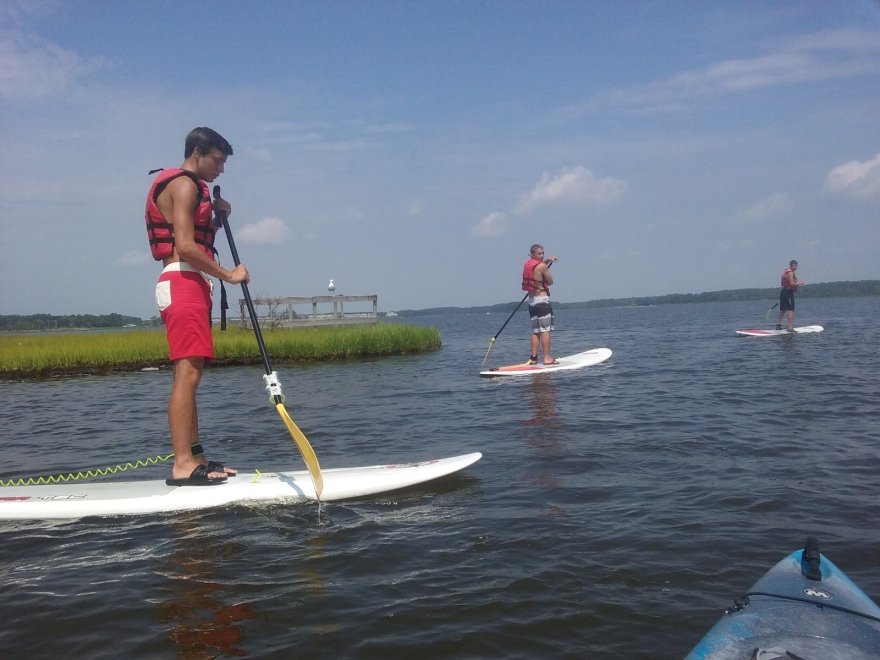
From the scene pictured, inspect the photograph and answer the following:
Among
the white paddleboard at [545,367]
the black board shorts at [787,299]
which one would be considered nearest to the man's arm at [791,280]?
the black board shorts at [787,299]

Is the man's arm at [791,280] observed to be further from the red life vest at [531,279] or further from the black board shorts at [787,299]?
the red life vest at [531,279]

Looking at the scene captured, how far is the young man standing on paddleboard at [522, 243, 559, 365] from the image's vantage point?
13625 millimetres

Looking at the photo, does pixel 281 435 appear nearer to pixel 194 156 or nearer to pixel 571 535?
pixel 194 156

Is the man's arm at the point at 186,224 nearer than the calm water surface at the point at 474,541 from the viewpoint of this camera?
No

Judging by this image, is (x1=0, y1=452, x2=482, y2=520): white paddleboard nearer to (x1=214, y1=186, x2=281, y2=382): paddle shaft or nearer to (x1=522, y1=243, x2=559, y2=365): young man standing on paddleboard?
(x1=214, y1=186, x2=281, y2=382): paddle shaft

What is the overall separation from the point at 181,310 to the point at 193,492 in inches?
52.8

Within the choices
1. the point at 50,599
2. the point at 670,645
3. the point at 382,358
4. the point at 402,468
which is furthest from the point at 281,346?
the point at 670,645

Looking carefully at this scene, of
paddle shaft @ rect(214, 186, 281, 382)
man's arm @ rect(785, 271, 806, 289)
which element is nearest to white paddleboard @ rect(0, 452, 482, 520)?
paddle shaft @ rect(214, 186, 281, 382)

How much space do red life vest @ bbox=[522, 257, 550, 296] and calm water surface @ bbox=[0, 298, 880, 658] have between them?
5532 millimetres

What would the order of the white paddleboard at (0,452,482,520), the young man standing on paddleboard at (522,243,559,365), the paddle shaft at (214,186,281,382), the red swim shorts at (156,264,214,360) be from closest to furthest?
the red swim shorts at (156,264,214,360)
the white paddleboard at (0,452,482,520)
the paddle shaft at (214,186,281,382)
the young man standing on paddleboard at (522,243,559,365)

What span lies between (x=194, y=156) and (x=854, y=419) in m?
7.28

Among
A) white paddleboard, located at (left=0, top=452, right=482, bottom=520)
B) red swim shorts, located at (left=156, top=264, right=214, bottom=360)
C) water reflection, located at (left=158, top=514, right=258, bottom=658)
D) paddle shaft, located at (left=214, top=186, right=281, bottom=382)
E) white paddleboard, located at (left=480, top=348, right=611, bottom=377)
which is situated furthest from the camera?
white paddleboard, located at (left=480, top=348, right=611, bottom=377)

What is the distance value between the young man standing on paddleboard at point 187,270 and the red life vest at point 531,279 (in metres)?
9.59

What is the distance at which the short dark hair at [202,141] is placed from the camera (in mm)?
4699
